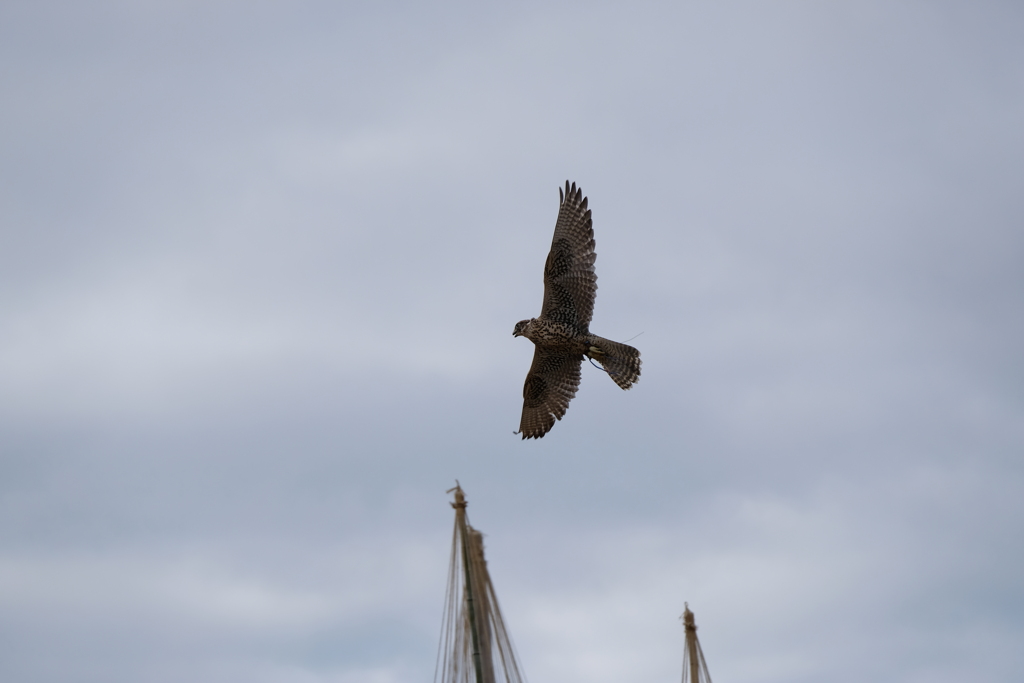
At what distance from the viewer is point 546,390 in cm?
3753

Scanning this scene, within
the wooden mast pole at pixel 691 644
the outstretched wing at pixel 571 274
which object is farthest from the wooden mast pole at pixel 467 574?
the outstretched wing at pixel 571 274

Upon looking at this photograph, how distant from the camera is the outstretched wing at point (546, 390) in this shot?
36.9 metres

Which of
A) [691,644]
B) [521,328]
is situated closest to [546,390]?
[521,328]

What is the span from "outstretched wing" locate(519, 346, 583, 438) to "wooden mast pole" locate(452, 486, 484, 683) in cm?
1113

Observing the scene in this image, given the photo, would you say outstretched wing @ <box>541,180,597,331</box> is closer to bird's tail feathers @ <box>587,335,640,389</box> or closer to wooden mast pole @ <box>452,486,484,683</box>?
bird's tail feathers @ <box>587,335,640,389</box>

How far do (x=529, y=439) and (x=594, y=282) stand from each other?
17.2 feet

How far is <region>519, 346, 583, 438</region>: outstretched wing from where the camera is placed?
36.9m

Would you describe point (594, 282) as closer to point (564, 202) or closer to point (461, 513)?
point (564, 202)

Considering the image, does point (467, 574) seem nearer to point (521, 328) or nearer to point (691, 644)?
point (691, 644)

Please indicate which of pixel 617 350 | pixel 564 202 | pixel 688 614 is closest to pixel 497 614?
pixel 688 614

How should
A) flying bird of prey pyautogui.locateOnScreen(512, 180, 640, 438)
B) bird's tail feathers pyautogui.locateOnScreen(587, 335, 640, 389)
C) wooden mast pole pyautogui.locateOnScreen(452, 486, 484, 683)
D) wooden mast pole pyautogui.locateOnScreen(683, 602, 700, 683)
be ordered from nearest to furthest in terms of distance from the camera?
wooden mast pole pyautogui.locateOnScreen(452, 486, 484, 683) < wooden mast pole pyautogui.locateOnScreen(683, 602, 700, 683) < bird's tail feathers pyautogui.locateOnScreen(587, 335, 640, 389) < flying bird of prey pyautogui.locateOnScreen(512, 180, 640, 438)

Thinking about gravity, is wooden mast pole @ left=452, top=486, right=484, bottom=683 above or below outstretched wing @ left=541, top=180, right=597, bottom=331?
below

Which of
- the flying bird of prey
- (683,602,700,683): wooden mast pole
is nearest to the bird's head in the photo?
the flying bird of prey

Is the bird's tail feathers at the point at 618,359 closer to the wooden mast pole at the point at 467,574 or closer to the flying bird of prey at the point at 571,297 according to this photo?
the flying bird of prey at the point at 571,297
